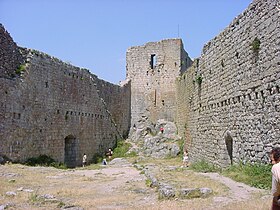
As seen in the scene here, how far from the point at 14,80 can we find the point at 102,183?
7.79 metres

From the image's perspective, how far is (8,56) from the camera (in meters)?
17.0

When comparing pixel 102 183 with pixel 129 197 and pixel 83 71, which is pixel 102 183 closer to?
pixel 129 197

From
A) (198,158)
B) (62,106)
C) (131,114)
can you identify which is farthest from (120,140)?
(198,158)

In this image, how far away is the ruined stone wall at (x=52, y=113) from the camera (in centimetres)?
1661

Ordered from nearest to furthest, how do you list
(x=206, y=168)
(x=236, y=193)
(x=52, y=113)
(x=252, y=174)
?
(x=236, y=193)
(x=252, y=174)
(x=206, y=168)
(x=52, y=113)

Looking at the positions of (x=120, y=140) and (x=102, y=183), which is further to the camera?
(x=120, y=140)

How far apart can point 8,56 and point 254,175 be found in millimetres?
12018

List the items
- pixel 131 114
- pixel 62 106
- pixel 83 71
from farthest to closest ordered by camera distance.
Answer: pixel 131 114 < pixel 83 71 < pixel 62 106

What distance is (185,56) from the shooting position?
31016mm

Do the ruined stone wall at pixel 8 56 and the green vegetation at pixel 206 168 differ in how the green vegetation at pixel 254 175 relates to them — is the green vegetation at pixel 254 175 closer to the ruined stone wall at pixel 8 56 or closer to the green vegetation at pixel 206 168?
the green vegetation at pixel 206 168

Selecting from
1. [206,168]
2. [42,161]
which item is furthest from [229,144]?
[42,161]

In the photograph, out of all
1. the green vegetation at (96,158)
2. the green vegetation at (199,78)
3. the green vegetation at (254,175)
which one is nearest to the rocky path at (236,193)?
the green vegetation at (254,175)

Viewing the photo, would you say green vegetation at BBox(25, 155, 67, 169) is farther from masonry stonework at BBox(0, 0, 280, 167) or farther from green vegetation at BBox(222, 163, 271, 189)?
green vegetation at BBox(222, 163, 271, 189)

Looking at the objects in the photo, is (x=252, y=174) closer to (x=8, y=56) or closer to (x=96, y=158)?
(x=8, y=56)
